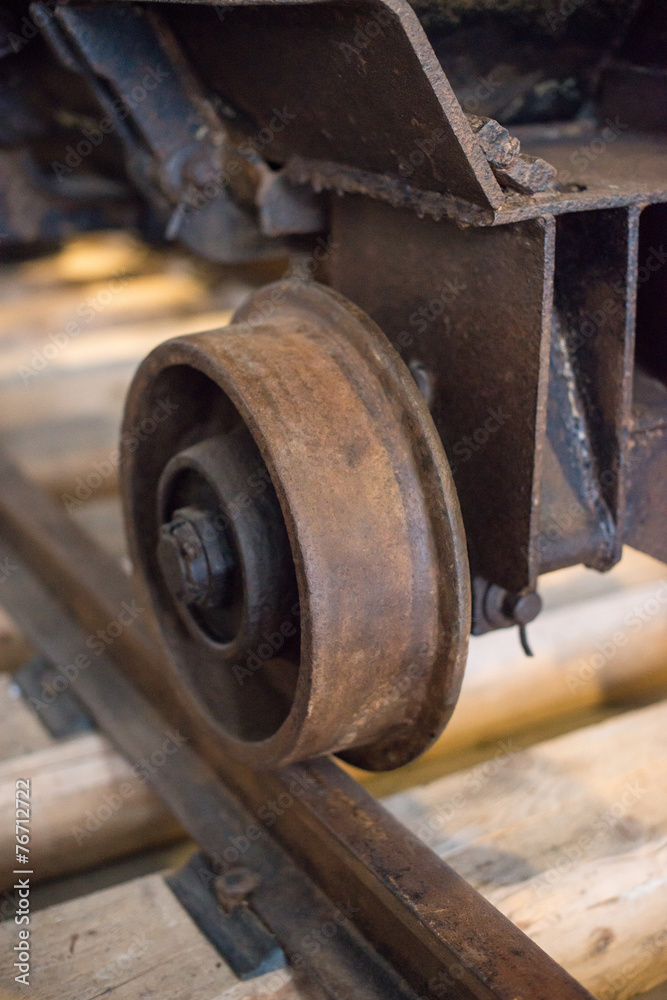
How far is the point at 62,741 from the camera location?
2.10 meters

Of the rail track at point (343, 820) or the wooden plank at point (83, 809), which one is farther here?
the wooden plank at point (83, 809)

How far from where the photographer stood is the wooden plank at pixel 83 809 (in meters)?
1.91

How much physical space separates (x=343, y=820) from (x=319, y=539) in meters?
0.49

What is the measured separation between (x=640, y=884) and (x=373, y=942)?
52 centimetres

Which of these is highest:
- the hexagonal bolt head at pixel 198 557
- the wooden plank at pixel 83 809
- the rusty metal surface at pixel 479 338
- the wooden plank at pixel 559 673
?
the rusty metal surface at pixel 479 338

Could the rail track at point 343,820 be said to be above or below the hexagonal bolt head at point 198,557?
below

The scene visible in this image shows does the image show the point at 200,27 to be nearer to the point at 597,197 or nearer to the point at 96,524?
the point at 597,197

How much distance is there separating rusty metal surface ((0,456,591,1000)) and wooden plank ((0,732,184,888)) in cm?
7

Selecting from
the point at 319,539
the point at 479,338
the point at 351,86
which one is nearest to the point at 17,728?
the point at 319,539

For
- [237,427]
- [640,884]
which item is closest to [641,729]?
[640,884]

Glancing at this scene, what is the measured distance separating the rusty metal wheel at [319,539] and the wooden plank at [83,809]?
13.0 inches

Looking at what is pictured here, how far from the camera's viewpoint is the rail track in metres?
1.47

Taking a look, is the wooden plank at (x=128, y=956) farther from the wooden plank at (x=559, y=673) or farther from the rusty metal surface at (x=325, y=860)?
the wooden plank at (x=559, y=673)

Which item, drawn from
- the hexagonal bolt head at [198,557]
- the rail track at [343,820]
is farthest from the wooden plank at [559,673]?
the hexagonal bolt head at [198,557]
